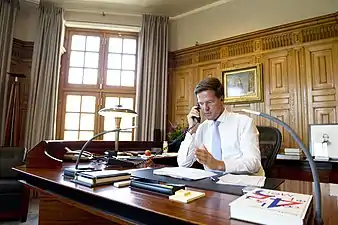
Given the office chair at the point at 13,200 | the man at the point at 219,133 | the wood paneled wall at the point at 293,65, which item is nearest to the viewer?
the man at the point at 219,133

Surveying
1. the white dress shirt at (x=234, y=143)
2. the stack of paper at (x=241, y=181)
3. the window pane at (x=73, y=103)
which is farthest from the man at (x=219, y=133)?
the window pane at (x=73, y=103)

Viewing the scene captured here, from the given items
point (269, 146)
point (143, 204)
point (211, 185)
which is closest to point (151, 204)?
point (143, 204)

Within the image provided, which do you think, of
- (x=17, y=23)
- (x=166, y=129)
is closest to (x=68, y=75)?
(x=17, y=23)

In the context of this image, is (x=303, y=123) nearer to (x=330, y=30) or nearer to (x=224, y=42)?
(x=330, y=30)

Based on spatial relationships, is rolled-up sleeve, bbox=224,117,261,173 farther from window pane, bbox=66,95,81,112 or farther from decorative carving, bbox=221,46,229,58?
window pane, bbox=66,95,81,112

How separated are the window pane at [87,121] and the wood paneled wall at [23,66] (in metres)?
0.88

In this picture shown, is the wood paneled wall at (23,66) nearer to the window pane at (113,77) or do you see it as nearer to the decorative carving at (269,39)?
the window pane at (113,77)

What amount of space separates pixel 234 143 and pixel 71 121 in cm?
342

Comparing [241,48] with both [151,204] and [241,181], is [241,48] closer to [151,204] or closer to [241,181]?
[241,181]

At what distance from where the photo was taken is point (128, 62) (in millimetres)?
4746

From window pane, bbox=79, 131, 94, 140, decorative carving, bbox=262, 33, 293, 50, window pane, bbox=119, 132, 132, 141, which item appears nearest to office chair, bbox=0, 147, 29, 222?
window pane, bbox=79, 131, 94, 140

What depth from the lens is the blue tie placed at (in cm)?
182

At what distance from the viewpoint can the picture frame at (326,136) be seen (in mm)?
2887

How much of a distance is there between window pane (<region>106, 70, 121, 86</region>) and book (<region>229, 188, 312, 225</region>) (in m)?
4.11
